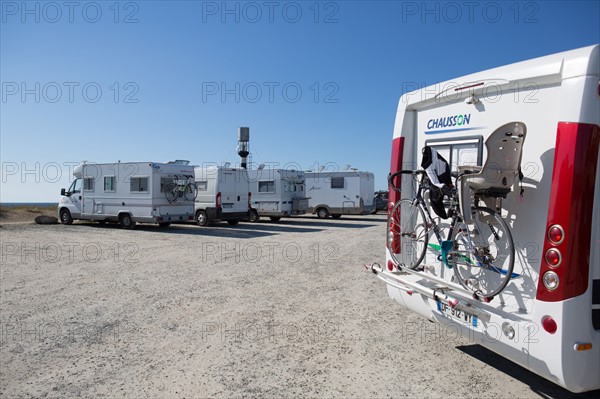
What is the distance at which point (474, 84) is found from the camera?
4.06 meters

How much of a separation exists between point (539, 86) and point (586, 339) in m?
1.84

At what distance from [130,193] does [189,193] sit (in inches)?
86.9

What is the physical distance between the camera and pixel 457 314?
155 inches

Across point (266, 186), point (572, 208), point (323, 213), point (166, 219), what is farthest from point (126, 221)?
point (572, 208)

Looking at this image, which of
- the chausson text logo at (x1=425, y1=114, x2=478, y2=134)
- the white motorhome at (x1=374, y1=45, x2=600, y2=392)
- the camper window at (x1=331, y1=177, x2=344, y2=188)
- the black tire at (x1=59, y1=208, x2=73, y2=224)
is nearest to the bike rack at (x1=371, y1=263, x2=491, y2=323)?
the white motorhome at (x1=374, y1=45, x2=600, y2=392)

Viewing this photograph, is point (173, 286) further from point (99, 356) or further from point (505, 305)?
point (505, 305)

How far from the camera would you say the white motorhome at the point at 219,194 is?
1884 cm

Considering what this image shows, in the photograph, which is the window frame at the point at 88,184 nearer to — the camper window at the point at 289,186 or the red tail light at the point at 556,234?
the camper window at the point at 289,186

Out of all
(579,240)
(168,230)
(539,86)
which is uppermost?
(539,86)

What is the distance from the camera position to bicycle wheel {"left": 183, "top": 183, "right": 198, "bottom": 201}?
58.2ft

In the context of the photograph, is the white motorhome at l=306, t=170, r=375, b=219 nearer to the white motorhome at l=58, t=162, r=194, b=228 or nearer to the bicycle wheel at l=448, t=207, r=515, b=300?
the white motorhome at l=58, t=162, r=194, b=228

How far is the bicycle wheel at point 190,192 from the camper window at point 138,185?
4.94 feet

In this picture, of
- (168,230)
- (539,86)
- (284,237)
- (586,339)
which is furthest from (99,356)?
(168,230)

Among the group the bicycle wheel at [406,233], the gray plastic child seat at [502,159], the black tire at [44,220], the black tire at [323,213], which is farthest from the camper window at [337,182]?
the gray plastic child seat at [502,159]
